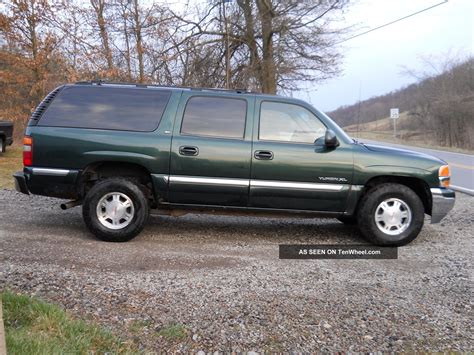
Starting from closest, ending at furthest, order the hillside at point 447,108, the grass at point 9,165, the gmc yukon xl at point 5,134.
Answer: the grass at point 9,165, the gmc yukon xl at point 5,134, the hillside at point 447,108

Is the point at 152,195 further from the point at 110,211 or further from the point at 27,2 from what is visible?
the point at 27,2

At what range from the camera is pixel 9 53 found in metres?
13.7

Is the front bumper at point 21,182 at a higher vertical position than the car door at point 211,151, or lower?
lower

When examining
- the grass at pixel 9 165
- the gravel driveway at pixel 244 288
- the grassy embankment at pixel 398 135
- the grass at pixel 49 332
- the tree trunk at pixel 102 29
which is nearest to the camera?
the grass at pixel 49 332

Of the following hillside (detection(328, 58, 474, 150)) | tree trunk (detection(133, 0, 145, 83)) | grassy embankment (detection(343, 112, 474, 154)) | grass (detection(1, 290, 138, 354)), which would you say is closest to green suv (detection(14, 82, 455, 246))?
grass (detection(1, 290, 138, 354))

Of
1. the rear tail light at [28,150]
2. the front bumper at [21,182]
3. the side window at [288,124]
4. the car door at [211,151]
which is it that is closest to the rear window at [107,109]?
the rear tail light at [28,150]

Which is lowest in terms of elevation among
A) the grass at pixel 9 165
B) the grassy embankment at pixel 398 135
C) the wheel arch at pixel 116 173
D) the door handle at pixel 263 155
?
the grass at pixel 9 165

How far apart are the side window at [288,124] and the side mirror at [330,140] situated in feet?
0.44

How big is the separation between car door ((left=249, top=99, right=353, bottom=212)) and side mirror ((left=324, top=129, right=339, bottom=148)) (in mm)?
61

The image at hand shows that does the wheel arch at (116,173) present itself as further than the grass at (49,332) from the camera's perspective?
Yes

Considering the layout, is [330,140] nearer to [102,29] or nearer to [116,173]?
[116,173]

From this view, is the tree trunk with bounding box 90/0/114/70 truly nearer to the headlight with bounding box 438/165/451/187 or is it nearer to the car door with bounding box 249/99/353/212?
the car door with bounding box 249/99/353/212

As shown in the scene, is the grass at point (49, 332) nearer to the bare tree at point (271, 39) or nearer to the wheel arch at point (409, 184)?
the wheel arch at point (409, 184)

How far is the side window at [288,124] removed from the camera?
16.1 feet
